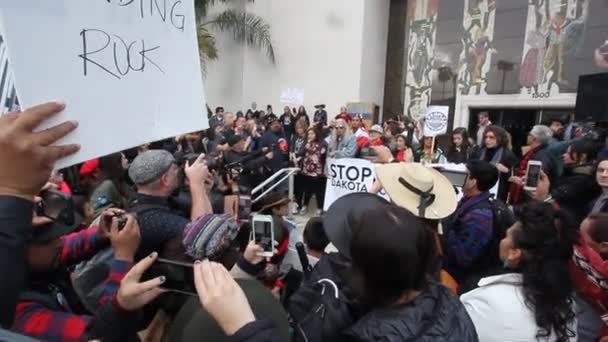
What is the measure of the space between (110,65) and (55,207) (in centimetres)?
52

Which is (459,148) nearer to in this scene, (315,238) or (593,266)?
(593,266)

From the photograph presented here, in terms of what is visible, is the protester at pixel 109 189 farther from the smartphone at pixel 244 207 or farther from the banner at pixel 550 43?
the banner at pixel 550 43

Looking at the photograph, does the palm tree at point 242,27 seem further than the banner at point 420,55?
Yes

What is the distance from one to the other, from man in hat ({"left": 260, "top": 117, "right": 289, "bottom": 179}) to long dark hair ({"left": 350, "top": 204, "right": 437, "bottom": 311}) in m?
5.85

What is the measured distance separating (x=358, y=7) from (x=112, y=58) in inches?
520

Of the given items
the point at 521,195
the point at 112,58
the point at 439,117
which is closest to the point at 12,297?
the point at 112,58

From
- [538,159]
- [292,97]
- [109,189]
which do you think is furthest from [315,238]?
[292,97]

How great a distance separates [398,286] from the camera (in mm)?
1115

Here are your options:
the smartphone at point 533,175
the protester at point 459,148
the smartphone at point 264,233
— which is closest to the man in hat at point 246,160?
the protester at point 459,148

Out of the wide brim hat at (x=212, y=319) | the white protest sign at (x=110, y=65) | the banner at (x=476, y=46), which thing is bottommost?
the wide brim hat at (x=212, y=319)

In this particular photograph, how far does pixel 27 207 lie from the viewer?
0.79 meters

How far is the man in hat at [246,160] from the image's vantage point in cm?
575

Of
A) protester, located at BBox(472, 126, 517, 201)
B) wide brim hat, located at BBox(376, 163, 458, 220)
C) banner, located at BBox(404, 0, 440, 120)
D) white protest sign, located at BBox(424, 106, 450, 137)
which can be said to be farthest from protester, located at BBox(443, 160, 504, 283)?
banner, located at BBox(404, 0, 440, 120)

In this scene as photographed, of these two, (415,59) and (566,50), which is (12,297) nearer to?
(566,50)
